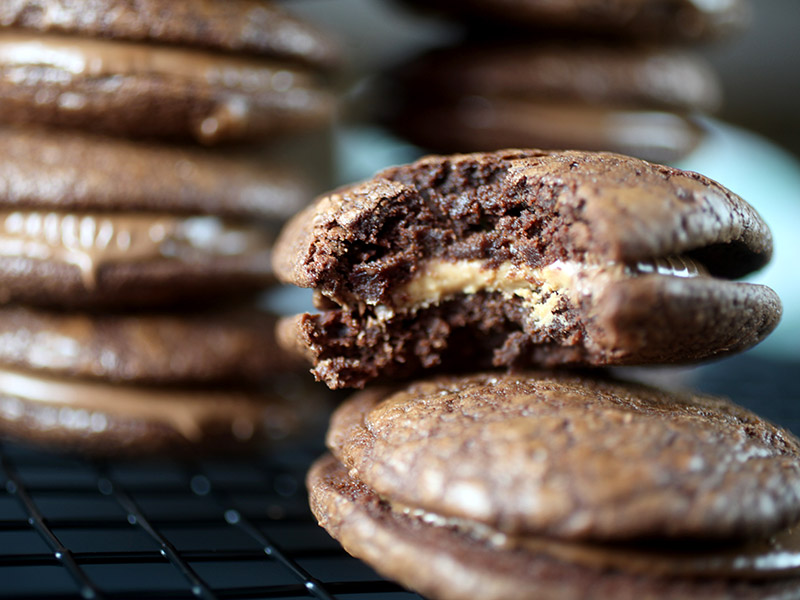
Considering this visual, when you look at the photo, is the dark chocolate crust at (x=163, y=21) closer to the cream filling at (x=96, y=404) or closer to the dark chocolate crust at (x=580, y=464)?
the cream filling at (x=96, y=404)

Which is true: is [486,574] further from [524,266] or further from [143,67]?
[143,67]

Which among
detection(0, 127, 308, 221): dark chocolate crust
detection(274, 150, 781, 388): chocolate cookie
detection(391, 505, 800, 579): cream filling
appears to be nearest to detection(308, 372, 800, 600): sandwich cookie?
detection(391, 505, 800, 579): cream filling

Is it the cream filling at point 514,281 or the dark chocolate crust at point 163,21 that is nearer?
the cream filling at point 514,281

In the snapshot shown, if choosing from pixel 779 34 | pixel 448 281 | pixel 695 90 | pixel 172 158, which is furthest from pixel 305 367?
pixel 779 34

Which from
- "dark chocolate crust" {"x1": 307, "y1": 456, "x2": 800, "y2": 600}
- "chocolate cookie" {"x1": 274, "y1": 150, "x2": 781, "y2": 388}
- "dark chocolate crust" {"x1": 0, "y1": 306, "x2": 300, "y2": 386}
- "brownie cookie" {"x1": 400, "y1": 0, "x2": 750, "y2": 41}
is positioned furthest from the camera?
"brownie cookie" {"x1": 400, "y1": 0, "x2": 750, "y2": 41}

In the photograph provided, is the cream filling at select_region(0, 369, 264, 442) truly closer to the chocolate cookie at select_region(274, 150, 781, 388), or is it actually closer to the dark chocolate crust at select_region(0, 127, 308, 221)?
the dark chocolate crust at select_region(0, 127, 308, 221)

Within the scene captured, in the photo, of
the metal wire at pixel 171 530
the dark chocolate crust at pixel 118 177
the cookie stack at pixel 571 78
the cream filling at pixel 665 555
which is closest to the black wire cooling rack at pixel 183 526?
the metal wire at pixel 171 530
